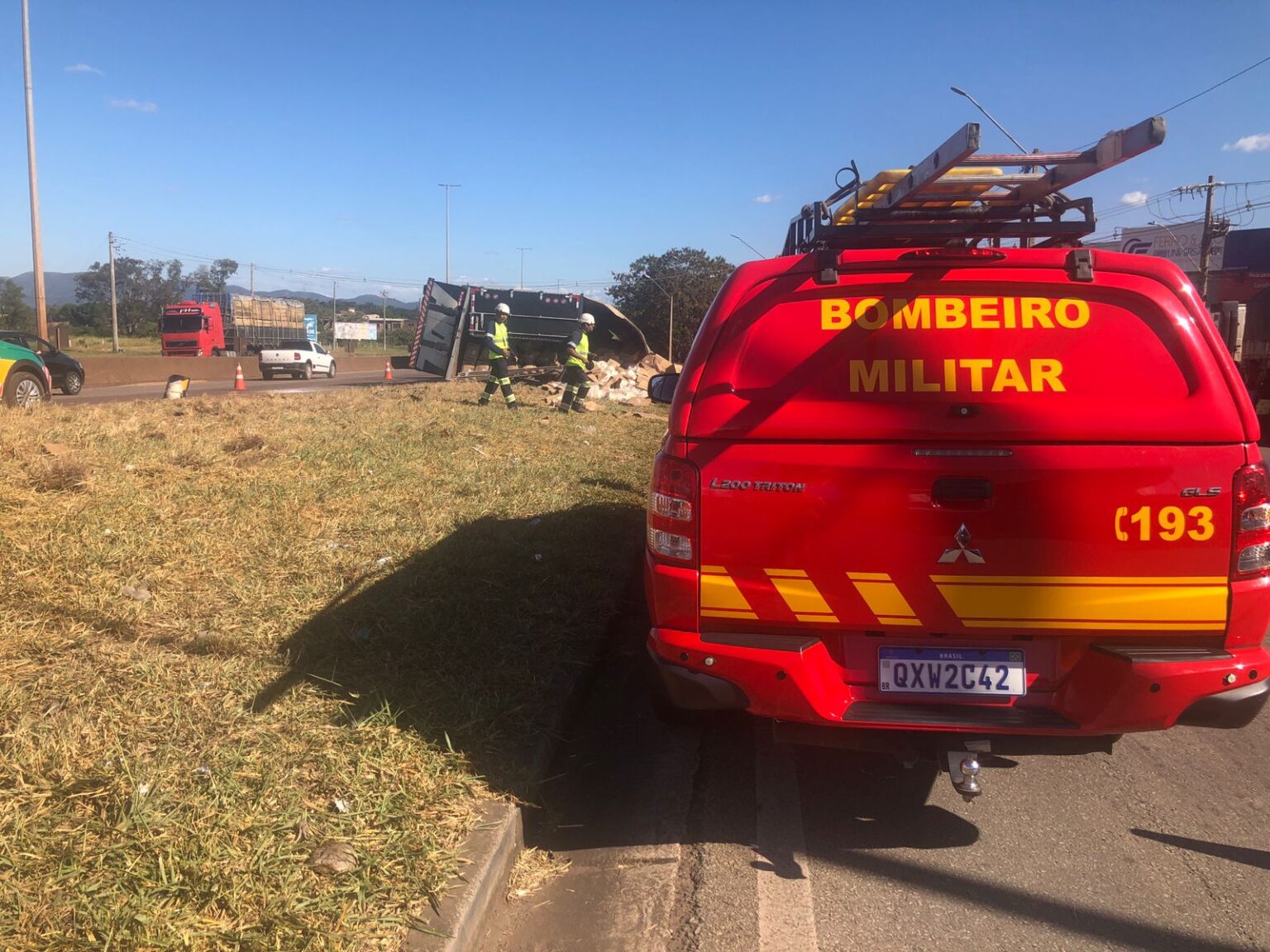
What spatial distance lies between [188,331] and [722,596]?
42847 millimetres

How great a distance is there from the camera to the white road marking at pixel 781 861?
2.89m

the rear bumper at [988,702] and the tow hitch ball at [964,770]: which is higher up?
the rear bumper at [988,702]

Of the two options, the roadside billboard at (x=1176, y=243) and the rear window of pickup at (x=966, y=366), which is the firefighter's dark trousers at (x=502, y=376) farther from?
the roadside billboard at (x=1176, y=243)

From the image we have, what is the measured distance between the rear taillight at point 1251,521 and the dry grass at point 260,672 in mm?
2630

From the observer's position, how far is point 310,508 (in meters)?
6.56

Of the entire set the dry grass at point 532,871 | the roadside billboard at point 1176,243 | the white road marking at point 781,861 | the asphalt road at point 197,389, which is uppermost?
the roadside billboard at point 1176,243

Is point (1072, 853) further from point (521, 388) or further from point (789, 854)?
point (521, 388)

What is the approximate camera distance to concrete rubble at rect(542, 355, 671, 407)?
20578mm

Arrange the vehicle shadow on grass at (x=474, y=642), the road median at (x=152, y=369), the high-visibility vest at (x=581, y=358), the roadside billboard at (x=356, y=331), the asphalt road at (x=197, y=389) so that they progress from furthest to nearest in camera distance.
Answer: the roadside billboard at (x=356, y=331) < the road median at (x=152, y=369) < the asphalt road at (x=197, y=389) < the high-visibility vest at (x=581, y=358) < the vehicle shadow on grass at (x=474, y=642)

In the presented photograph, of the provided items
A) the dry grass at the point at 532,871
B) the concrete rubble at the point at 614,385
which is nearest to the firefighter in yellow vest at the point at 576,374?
the concrete rubble at the point at 614,385

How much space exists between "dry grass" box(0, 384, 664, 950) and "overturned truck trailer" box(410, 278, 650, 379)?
13.3m

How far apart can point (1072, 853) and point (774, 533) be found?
1589 mm

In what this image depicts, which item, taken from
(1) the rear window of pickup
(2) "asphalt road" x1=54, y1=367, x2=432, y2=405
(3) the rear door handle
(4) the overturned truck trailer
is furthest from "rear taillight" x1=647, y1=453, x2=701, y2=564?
(4) the overturned truck trailer

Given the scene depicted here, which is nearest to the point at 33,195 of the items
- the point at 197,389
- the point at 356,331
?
the point at 197,389
